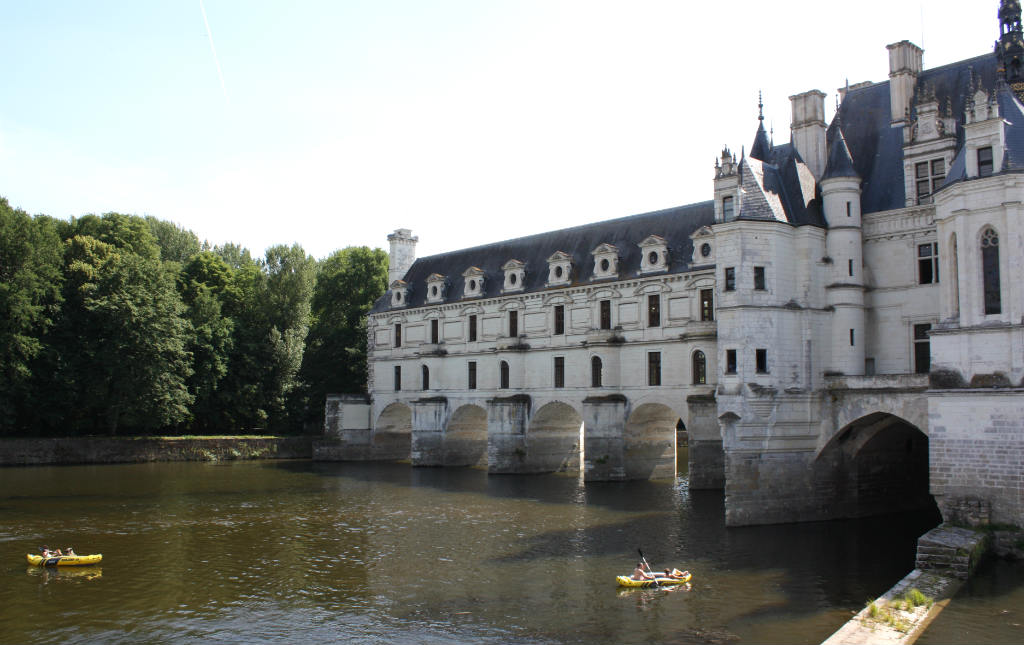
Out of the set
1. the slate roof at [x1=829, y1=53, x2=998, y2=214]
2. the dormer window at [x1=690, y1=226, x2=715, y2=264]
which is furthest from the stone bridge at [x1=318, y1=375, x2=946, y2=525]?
the slate roof at [x1=829, y1=53, x2=998, y2=214]

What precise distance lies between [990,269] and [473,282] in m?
29.6

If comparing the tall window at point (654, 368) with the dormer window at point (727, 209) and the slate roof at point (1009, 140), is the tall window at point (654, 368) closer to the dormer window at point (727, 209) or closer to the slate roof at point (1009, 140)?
the dormer window at point (727, 209)

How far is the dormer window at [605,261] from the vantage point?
39.5m

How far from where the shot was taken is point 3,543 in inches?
923

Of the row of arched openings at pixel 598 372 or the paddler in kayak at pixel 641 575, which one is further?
the row of arched openings at pixel 598 372

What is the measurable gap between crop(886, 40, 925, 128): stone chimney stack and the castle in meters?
0.07

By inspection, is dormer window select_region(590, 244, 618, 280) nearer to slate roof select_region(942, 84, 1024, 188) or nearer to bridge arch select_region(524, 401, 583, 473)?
bridge arch select_region(524, 401, 583, 473)

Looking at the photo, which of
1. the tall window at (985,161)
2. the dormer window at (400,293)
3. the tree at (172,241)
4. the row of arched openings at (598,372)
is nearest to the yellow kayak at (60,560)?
the row of arched openings at (598,372)

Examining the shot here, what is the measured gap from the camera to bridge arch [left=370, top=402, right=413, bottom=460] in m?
52.7

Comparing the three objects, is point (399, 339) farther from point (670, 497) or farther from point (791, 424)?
point (791, 424)

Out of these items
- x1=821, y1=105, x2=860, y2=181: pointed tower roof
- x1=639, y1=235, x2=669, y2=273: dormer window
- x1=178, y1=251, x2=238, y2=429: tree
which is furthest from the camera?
x1=178, y1=251, x2=238, y2=429: tree

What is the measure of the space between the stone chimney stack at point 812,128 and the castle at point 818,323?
0.23ft

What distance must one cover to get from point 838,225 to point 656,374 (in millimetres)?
12062

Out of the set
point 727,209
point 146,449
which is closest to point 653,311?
point 727,209
